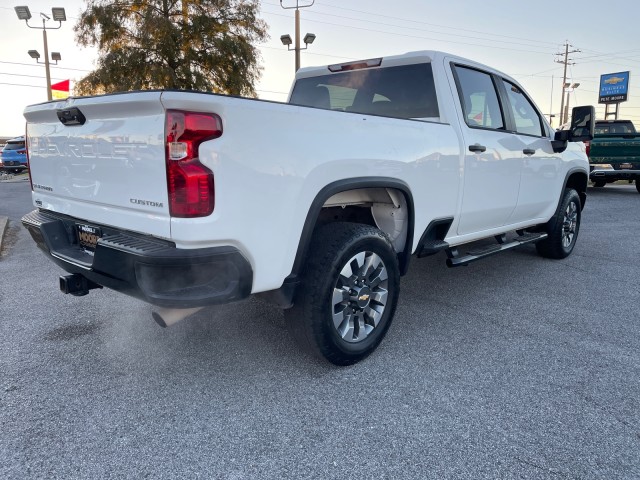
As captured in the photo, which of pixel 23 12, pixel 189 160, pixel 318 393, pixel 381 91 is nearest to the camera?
pixel 189 160

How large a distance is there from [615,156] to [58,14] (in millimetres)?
22827

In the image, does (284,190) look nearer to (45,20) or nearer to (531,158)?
(531,158)

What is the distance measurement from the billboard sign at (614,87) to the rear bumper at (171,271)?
57.9 m

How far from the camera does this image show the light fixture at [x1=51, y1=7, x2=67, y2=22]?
2150cm

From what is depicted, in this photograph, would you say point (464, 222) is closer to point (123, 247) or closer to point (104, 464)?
point (123, 247)

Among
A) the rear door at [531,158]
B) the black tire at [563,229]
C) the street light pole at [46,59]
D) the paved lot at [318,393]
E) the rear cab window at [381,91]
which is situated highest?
the street light pole at [46,59]

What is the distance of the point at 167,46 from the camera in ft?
75.8

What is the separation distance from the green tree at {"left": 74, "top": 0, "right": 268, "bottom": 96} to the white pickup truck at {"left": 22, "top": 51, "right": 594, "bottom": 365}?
68.3 feet

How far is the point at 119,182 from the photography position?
8.05 ft

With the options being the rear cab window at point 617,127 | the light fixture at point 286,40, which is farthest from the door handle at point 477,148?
the light fixture at point 286,40

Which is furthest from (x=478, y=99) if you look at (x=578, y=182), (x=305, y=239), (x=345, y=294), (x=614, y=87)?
(x=614, y=87)

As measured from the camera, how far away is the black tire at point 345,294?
272cm

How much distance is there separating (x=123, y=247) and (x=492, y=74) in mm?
3557

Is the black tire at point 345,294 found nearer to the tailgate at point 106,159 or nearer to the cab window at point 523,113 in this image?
the tailgate at point 106,159
